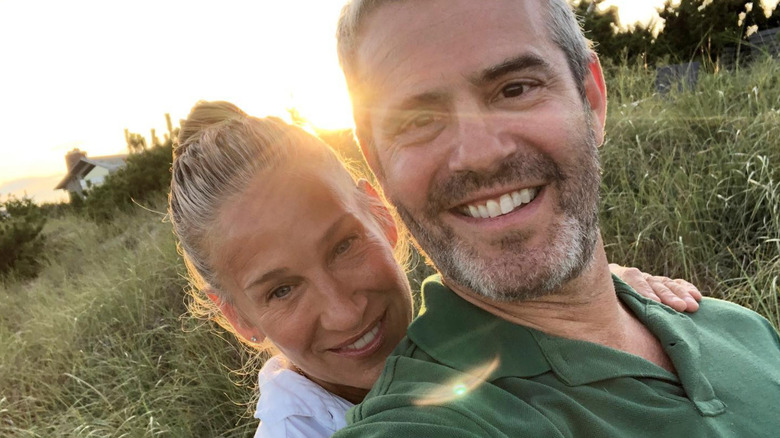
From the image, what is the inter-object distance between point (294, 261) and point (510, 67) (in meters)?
0.97

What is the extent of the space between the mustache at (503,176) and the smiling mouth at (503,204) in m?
0.04

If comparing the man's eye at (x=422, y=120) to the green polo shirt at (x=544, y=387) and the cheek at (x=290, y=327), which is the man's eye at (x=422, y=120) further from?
the cheek at (x=290, y=327)

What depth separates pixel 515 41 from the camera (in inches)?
61.9

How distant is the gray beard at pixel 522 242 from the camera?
149cm

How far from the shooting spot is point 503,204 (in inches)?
59.6

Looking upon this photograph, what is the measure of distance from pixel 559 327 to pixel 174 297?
5.17m

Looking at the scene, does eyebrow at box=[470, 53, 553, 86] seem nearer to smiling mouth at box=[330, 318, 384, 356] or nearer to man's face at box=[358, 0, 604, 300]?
man's face at box=[358, 0, 604, 300]

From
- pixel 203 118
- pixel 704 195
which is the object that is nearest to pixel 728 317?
pixel 203 118

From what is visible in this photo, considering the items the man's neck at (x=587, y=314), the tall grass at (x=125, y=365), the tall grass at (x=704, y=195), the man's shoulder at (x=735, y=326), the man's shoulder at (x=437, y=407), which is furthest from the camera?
the tall grass at (x=125, y=365)

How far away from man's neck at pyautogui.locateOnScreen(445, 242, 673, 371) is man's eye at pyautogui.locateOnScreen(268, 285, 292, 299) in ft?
2.32

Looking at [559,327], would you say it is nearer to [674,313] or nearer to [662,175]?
[674,313]

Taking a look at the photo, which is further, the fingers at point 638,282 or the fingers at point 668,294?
the fingers at point 638,282

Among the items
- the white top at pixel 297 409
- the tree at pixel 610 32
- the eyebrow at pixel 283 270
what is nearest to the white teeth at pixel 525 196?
the eyebrow at pixel 283 270

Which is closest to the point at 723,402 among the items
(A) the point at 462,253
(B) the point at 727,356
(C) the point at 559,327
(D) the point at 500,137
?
(B) the point at 727,356
